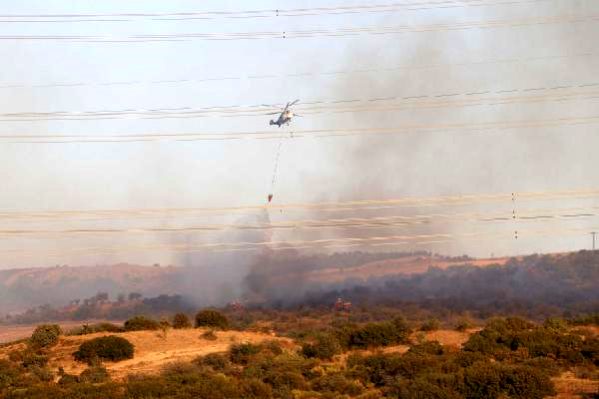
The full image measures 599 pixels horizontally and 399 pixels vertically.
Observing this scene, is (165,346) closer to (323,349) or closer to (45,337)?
(45,337)

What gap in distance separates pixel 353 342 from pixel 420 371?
1377 centimetres

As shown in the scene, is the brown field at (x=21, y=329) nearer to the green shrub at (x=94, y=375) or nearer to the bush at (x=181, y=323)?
the bush at (x=181, y=323)

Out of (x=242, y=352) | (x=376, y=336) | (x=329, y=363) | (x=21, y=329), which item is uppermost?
(x=376, y=336)

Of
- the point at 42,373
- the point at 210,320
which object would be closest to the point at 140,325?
the point at 210,320

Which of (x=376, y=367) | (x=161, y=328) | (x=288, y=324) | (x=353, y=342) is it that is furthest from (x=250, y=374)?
(x=288, y=324)

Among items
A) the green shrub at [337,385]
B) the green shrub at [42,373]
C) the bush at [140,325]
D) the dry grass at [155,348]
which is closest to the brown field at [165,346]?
the dry grass at [155,348]

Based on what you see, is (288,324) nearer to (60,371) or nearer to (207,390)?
(60,371)

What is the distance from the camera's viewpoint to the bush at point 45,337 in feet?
188

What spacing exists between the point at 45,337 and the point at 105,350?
25.9 feet

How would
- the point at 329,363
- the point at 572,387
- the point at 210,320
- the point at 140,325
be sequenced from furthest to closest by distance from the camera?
the point at 210,320 < the point at 140,325 < the point at 329,363 < the point at 572,387

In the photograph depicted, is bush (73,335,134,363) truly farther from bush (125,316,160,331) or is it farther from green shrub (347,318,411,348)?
green shrub (347,318,411,348)

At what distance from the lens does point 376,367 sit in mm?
41781

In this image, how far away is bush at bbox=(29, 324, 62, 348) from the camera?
5744 cm

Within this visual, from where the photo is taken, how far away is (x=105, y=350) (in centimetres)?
5228
